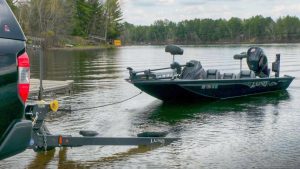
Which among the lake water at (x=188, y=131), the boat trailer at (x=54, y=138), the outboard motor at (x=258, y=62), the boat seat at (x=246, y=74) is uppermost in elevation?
the outboard motor at (x=258, y=62)

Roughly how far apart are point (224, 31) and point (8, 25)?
158 m

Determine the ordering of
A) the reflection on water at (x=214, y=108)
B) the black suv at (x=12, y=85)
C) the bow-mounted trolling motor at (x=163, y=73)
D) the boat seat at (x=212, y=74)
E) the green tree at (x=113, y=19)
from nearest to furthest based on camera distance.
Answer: the black suv at (x=12, y=85), the reflection on water at (x=214, y=108), the bow-mounted trolling motor at (x=163, y=73), the boat seat at (x=212, y=74), the green tree at (x=113, y=19)

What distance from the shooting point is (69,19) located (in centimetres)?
9056

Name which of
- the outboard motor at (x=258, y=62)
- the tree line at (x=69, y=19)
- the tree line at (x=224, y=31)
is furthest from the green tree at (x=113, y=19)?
the outboard motor at (x=258, y=62)

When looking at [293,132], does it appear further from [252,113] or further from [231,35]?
[231,35]

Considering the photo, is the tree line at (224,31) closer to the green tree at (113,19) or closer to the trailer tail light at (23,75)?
the green tree at (113,19)

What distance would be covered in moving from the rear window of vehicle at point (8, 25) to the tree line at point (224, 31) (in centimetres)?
14437

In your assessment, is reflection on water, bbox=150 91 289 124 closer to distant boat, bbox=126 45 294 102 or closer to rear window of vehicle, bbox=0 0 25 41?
distant boat, bbox=126 45 294 102

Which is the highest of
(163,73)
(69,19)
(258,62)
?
(69,19)

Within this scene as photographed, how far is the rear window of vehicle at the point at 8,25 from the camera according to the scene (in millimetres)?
3968

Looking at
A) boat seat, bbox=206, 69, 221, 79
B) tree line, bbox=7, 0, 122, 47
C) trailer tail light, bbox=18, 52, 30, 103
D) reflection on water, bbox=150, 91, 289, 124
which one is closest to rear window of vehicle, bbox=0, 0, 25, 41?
trailer tail light, bbox=18, 52, 30, 103

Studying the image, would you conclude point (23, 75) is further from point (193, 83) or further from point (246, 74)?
point (246, 74)

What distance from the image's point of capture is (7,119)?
3936 mm

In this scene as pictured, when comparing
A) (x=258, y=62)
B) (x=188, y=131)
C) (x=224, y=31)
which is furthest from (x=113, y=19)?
(x=188, y=131)
